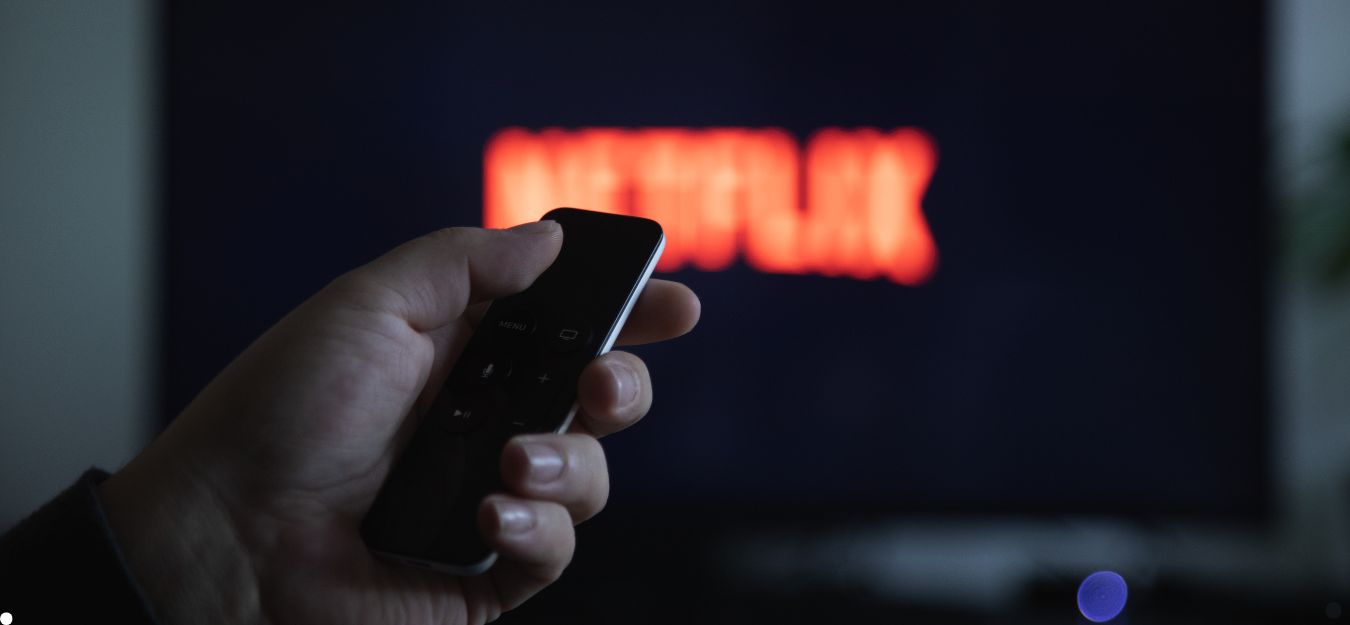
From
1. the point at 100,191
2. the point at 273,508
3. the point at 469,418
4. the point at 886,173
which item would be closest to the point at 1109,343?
the point at 886,173

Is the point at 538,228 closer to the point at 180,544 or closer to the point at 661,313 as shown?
the point at 661,313

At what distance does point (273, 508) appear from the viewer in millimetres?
716

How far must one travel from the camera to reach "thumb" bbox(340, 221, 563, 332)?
74 cm

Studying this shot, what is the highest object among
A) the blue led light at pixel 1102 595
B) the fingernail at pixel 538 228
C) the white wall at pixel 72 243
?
→ the fingernail at pixel 538 228

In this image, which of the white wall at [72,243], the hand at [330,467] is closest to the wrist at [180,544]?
Result: the hand at [330,467]

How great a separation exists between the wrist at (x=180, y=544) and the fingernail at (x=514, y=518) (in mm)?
223

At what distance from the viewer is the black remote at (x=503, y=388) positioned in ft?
2.25

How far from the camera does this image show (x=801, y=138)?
1785 mm

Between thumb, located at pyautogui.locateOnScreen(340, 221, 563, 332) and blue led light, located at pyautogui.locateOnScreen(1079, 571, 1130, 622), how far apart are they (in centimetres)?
147

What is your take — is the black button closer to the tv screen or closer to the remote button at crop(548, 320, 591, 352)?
the remote button at crop(548, 320, 591, 352)

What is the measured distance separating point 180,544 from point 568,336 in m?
0.33

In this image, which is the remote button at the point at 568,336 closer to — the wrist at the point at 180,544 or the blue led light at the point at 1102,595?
the wrist at the point at 180,544

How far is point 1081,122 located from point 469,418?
1.49 meters

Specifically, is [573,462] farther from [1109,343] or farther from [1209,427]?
[1209,427]
